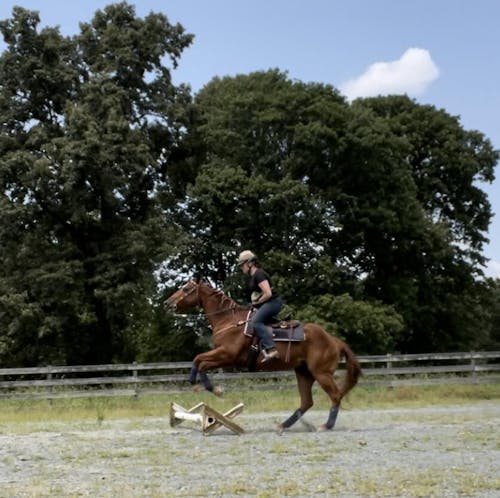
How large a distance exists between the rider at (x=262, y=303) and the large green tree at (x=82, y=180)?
1731 centimetres

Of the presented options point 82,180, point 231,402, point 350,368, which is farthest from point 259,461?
point 82,180

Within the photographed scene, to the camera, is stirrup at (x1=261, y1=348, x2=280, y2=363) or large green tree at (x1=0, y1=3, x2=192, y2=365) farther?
large green tree at (x1=0, y1=3, x2=192, y2=365)

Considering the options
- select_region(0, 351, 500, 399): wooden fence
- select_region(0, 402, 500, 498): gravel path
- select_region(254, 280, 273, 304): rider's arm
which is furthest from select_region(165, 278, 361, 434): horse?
select_region(0, 351, 500, 399): wooden fence

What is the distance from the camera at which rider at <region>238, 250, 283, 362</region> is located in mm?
12672

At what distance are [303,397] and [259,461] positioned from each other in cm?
433

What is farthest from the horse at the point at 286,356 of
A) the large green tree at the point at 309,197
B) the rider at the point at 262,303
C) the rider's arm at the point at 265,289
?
the large green tree at the point at 309,197

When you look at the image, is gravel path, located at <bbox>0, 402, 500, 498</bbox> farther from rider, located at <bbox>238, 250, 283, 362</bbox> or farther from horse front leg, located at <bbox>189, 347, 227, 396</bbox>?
rider, located at <bbox>238, 250, 283, 362</bbox>

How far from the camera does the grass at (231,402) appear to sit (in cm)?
1822

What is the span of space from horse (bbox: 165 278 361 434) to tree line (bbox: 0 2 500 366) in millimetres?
16642

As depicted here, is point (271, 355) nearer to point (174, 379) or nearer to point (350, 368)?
point (350, 368)

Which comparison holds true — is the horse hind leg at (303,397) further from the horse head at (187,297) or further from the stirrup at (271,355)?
the horse head at (187,297)

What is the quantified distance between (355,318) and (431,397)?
36.1 ft

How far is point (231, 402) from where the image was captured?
2030 cm

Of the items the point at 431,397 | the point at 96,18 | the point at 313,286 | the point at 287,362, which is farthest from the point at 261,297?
the point at 96,18
